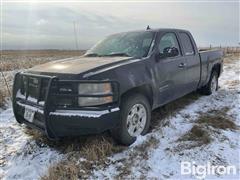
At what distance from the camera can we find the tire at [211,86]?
6.90m

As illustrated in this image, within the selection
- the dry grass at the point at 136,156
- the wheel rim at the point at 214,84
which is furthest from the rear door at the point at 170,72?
the wheel rim at the point at 214,84

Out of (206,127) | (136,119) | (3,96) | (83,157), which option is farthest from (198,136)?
(3,96)

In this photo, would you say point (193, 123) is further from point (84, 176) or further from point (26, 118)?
point (26, 118)

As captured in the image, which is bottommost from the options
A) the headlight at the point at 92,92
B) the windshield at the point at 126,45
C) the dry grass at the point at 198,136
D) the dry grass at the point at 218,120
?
the dry grass at the point at 198,136

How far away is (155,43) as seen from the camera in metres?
4.62

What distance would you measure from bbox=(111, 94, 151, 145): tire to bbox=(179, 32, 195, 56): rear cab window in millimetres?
2014

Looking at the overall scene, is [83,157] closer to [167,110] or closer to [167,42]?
[167,110]

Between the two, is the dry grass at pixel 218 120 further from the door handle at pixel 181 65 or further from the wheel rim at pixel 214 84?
the wheel rim at pixel 214 84

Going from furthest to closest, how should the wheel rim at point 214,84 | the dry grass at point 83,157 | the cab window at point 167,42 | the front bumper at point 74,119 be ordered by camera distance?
the wheel rim at point 214,84 < the cab window at point 167,42 < the front bumper at point 74,119 < the dry grass at point 83,157

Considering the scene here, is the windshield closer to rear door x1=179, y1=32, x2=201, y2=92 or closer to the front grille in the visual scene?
rear door x1=179, y1=32, x2=201, y2=92

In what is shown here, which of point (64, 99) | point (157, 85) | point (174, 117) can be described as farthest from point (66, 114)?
point (174, 117)

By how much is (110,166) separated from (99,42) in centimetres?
293

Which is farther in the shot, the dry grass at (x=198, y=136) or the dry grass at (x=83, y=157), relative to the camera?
the dry grass at (x=198, y=136)

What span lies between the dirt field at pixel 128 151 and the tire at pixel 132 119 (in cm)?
13
